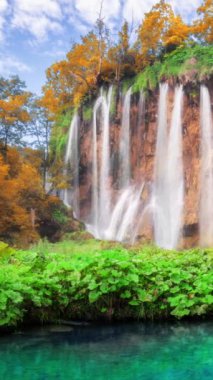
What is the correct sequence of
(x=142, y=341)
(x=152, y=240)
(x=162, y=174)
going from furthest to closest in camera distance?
(x=162, y=174), (x=152, y=240), (x=142, y=341)

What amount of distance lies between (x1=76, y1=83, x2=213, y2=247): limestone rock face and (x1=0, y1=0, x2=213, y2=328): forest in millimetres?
843

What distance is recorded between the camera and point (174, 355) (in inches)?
183

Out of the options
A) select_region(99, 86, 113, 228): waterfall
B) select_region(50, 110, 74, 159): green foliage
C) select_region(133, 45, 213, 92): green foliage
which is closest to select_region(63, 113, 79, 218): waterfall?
select_region(50, 110, 74, 159): green foliage

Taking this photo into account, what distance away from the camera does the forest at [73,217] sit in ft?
18.4

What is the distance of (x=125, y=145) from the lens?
21.2 m

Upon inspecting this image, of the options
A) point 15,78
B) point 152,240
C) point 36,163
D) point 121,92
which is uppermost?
point 15,78

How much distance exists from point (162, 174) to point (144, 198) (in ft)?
4.02

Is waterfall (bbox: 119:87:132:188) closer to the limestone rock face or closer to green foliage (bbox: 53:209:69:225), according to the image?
the limestone rock face

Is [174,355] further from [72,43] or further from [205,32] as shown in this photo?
[72,43]

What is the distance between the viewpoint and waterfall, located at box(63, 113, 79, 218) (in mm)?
23188

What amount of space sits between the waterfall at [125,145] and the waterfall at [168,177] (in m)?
2.09

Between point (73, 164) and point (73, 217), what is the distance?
3840 millimetres

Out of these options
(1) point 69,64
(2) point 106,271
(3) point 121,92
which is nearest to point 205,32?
(3) point 121,92

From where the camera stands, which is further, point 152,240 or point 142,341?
point 152,240
